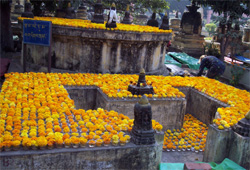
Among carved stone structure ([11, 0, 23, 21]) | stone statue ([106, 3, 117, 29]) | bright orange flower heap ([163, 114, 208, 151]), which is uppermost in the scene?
carved stone structure ([11, 0, 23, 21])

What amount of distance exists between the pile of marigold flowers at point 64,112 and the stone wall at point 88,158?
16 cm

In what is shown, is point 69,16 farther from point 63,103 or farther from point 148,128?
point 148,128

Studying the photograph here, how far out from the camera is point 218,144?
20.2 feet

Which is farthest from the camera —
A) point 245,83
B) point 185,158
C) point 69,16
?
point 69,16

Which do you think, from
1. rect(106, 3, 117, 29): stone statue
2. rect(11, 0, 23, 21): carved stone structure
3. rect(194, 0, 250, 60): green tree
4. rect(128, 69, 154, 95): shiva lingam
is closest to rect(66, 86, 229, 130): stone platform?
rect(128, 69, 154, 95): shiva lingam

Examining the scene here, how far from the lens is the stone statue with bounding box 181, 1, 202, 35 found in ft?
82.1

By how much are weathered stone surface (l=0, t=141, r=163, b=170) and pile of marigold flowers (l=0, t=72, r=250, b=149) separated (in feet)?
0.51

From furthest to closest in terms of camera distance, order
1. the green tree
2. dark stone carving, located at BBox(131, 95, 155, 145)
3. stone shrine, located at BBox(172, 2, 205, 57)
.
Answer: stone shrine, located at BBox(172, 2, 205, 57), the green tree, dark stone carving, located at BBox(131, 95, 155, 145)

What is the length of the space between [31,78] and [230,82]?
1195 centimetres

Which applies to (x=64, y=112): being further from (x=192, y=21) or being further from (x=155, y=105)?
(x=192, y=21)

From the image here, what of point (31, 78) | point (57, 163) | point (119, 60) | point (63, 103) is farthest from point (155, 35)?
point (57, 163)

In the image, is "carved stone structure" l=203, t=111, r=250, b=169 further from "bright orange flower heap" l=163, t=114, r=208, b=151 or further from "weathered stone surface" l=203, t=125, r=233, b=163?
"bright orange flower heap" l=163, t=114, r=208, b=151

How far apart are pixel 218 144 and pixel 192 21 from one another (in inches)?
818

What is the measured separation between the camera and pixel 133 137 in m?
4.95
